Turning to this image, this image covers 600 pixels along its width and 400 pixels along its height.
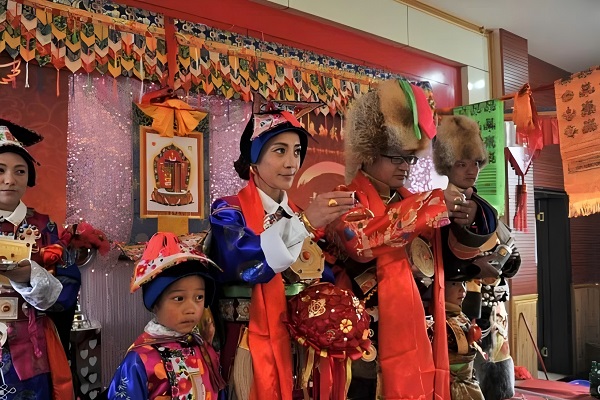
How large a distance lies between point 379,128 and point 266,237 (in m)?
0.76

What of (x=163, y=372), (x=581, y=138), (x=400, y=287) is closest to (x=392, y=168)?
(x=400, y=287)

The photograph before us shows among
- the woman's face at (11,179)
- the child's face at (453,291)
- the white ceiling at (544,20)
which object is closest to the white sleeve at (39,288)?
the woman's face at (11,179)

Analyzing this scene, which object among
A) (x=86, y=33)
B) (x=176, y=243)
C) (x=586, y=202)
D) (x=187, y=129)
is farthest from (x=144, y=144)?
(x=586, y=202)

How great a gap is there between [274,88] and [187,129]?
2.28 ft

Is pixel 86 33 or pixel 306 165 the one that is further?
pixel 306 165

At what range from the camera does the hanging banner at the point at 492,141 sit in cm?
408

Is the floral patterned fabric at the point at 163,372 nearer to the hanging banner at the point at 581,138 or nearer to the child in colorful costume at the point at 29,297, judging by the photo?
the child in colorful costume at the point at 29,297

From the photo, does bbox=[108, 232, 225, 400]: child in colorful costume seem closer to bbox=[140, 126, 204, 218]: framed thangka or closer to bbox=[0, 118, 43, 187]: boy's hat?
bbox=[0, 118, 43, 187]: boy's hat

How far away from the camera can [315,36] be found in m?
3.99

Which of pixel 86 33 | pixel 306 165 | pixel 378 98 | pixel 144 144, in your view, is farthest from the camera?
Result: pixel 306 165

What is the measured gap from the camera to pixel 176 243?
1994mm

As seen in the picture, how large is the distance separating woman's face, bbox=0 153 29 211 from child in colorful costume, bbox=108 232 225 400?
537 mm

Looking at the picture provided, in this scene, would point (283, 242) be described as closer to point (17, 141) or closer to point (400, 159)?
point (400, 159)

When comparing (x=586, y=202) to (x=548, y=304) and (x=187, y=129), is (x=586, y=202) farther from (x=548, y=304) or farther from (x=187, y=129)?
(x=548, y=304)
